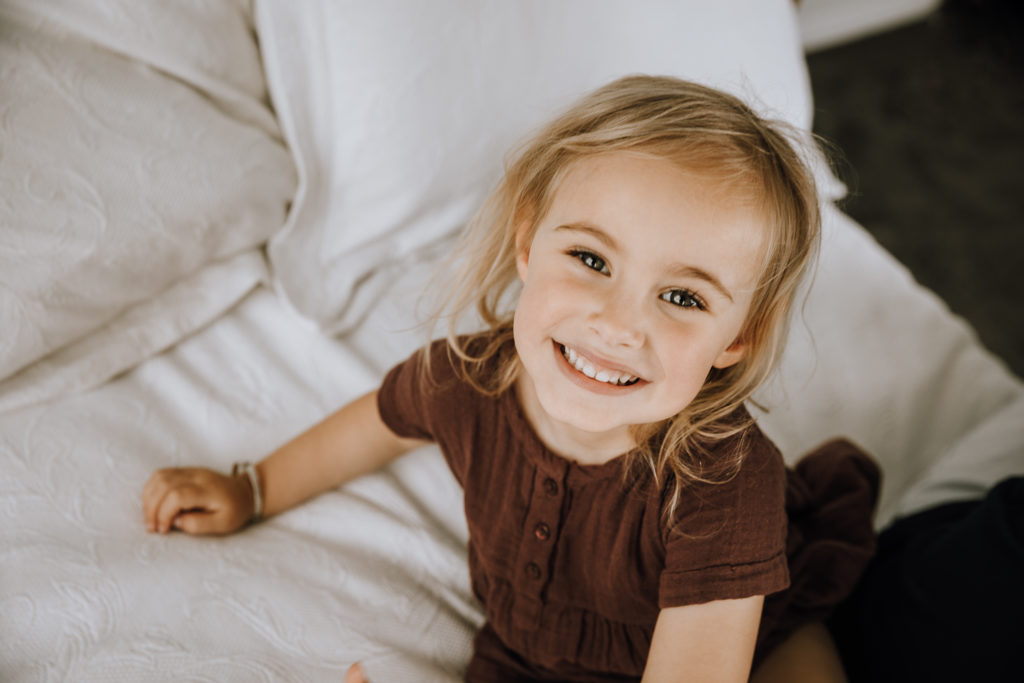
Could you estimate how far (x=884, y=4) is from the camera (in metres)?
2.37

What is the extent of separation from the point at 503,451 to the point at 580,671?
0.26 metres

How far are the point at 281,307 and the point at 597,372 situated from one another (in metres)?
0.53

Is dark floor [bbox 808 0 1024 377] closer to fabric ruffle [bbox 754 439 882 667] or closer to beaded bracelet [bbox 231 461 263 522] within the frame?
fabric ruffle [bbox 754 439 882 667]

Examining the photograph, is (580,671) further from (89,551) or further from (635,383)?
(89,551)

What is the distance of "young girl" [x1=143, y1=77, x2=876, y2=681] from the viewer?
631mm

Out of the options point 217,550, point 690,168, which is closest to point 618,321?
point 690,168

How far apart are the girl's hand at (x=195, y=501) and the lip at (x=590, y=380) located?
1.34 feet

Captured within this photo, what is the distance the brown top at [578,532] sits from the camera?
0.70m

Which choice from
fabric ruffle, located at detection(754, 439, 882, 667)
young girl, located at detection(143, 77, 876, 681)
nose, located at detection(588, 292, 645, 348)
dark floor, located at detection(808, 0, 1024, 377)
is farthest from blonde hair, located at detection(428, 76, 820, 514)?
dark floor, located at detection(808, 0, 1024, 377)

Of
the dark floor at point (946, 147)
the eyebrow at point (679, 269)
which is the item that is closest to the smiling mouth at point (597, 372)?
the eyebrow at point (679, 269)

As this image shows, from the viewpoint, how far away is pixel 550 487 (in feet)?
2.48

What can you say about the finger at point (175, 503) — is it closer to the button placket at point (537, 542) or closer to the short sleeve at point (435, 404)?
the short sleeve at point (435, 404)

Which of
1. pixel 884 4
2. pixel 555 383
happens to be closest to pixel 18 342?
pixel 555 383

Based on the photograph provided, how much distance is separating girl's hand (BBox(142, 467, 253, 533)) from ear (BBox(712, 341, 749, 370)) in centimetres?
53
